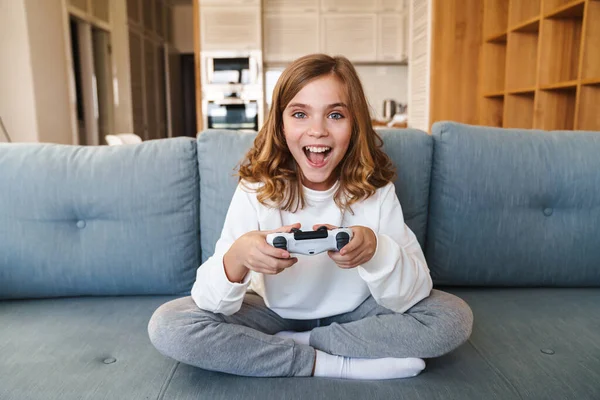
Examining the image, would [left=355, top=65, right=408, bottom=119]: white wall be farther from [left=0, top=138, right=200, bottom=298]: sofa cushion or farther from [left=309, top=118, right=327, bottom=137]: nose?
[left=309, top=118, right=327, bottom=137]: nose

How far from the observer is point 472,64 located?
12.4 ft

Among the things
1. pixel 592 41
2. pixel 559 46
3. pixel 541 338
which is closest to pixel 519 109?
pixel 559 46

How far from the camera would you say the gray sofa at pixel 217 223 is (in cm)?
127

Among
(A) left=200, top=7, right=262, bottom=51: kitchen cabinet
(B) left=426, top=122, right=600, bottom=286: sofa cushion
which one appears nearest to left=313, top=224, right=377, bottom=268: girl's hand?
(B) left=426, top=122, right=600, bottom=286: sofa cushion

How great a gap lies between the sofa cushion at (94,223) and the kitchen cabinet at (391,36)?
4476 millimetres

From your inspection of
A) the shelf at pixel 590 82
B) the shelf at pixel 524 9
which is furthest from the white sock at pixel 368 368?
the shelf at pixel 524 9

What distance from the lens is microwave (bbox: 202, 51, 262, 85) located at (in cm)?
505

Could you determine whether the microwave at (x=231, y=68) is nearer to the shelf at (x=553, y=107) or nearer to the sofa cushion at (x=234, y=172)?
the shelf at (x=553, y=107)

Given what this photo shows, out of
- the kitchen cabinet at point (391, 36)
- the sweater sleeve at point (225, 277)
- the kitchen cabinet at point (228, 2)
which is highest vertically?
the kitchen cabinet at point (228, 2)

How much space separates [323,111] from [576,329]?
796mm

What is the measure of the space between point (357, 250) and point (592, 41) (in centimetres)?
201

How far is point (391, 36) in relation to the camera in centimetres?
530

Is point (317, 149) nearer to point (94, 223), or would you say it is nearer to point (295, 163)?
point (295, 163)

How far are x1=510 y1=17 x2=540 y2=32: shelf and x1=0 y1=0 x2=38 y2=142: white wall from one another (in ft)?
10.8
